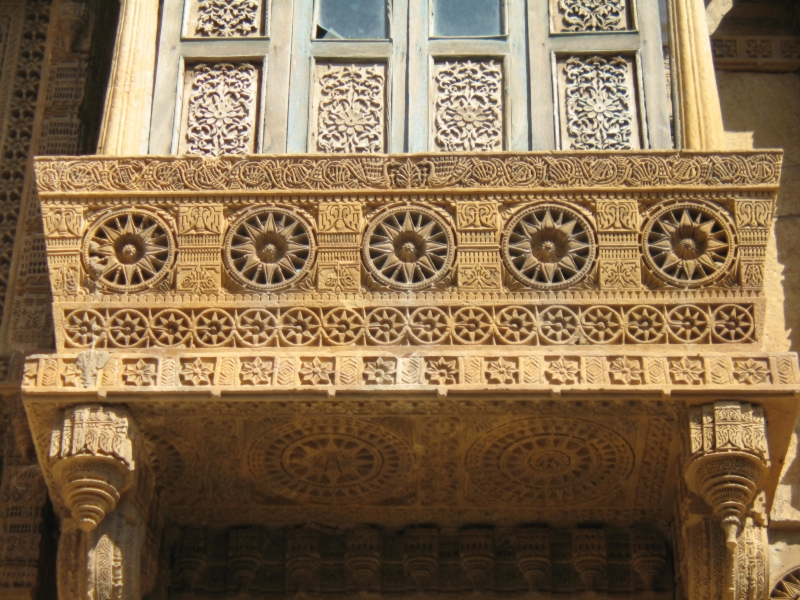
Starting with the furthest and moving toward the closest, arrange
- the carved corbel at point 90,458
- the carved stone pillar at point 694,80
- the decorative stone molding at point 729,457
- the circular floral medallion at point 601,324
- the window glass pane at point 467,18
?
the window glass pane at point 467,18
the carved stone pillar at point 694,80
the circular floral medallion at point 601,324
the carved corbel at point 90,458
the decorative stone molding at point 729,457

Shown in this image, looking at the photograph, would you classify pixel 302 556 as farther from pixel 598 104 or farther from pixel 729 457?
pixel 598 104

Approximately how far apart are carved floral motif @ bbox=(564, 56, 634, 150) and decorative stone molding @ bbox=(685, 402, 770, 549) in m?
1.53

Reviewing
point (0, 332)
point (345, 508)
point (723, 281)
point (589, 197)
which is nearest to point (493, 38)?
point (589, 197)

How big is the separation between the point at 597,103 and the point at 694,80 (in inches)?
19.7

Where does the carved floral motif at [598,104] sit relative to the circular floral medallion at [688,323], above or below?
above

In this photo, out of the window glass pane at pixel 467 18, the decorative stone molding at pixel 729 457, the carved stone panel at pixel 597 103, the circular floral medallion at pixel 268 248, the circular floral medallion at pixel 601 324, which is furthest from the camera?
the window glass pane at pixel 467 18

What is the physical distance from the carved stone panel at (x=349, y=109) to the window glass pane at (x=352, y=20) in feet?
0.63

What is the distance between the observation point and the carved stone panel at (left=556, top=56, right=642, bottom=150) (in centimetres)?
864

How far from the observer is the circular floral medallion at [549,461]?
827cm

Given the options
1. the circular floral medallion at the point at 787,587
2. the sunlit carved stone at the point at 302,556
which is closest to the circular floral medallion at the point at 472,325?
the sunlit carved stone at the point at 302,556

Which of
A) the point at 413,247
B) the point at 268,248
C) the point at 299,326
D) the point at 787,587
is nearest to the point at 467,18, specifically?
the point at 413,247

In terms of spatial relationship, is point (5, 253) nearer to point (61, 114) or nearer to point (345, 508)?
point (61, 114)

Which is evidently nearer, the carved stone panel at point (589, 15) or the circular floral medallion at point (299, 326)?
the circular floral medallion at point (299, 326)

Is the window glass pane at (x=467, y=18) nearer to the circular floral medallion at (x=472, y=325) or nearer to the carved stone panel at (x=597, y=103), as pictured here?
the carved stone panel at (x=597, y=103)
